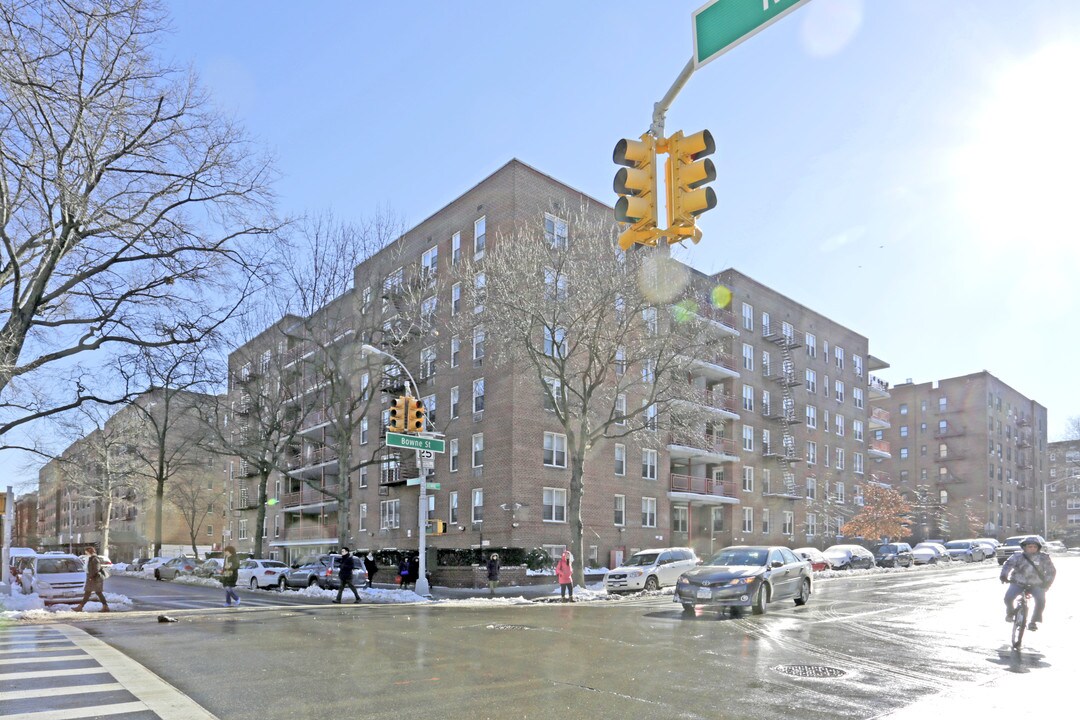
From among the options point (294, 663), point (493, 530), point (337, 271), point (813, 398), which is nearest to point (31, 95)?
point (294, 663)

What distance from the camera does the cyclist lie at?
1299 cm

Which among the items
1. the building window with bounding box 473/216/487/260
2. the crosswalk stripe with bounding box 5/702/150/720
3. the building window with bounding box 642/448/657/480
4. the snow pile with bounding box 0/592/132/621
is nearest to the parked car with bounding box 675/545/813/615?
the crosswalk stripe with bounding box 5/702/150/720

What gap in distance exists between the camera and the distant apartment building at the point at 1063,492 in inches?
4195

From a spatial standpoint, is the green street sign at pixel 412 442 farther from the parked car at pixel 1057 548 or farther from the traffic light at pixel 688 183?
the parked car at pixel 1057 548

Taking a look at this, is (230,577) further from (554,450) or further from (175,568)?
(175,568)

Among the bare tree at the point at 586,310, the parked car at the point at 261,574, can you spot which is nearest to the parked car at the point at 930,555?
the bare tree at the point at 586,310

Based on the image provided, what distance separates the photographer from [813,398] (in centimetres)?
6091

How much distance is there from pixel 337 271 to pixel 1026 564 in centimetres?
2915

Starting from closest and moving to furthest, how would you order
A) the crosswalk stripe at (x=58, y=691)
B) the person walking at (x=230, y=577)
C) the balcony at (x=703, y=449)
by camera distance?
the crosswalk stripe at (x=58, y=691)
the person walking at (x=230, y=577)
the balcony at (x=703, y=449)

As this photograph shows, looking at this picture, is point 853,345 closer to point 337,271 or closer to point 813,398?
point 813,398

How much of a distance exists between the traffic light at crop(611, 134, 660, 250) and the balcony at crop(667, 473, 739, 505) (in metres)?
39.7

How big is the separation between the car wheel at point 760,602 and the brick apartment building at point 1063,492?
4074 inches

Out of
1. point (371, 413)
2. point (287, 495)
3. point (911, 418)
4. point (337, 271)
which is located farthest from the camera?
point (911, 418)

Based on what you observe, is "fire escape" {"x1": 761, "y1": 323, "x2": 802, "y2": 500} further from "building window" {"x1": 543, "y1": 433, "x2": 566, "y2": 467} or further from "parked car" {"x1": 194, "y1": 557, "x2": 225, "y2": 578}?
"parked car" {"x1": 194, "y1": 557, "x2": 225, "y2": 578}
